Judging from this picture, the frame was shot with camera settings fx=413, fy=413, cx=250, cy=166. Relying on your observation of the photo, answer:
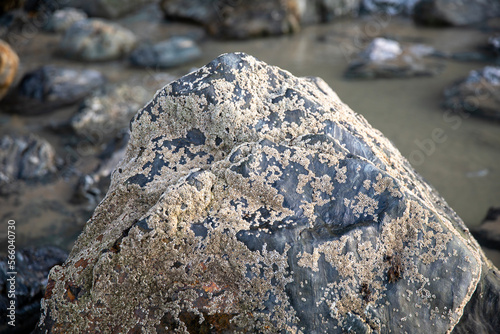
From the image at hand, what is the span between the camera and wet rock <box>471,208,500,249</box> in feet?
11.5

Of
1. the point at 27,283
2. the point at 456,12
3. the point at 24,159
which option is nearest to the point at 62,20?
the point at 24,159

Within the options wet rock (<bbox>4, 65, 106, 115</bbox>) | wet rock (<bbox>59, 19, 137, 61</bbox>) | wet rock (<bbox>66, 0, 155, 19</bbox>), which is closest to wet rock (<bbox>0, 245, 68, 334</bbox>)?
wet rock (<bbox>4, 65, 106, 115</bbox>)

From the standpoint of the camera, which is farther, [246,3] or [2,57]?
[246,3]

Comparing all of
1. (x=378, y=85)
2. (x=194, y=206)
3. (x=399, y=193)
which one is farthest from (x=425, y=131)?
(x=194, y=206)

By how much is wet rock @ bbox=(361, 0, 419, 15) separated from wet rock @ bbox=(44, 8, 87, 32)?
7.12 metres

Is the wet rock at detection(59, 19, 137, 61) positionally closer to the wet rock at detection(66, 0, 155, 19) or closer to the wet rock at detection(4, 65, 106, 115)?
the wet rock at detection(4, 65, 106, 115)

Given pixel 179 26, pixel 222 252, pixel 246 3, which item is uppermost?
pixel 222 252

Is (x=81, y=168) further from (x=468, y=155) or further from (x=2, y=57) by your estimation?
(x=468, y=155)

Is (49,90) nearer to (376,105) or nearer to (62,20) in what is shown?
(62,20)

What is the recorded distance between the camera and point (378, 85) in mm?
6504

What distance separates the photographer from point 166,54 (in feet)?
26.2

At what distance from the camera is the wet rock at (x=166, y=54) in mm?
7891

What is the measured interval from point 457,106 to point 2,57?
7.26 metres

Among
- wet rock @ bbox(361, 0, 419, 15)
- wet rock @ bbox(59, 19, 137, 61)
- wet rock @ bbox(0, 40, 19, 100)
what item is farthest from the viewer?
wet rock @ bbox(361, 0, 419, 15)
